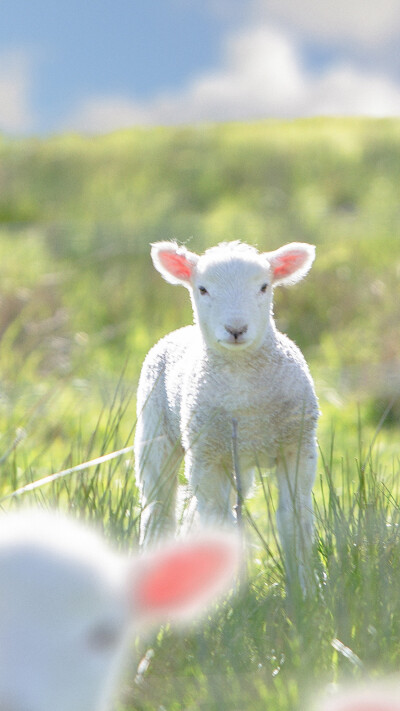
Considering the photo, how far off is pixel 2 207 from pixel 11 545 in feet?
70.1

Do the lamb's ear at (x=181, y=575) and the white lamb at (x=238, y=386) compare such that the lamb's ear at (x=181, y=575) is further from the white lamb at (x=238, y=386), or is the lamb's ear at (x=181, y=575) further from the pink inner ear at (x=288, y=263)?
the pink inner ear at (x=288, y=263)

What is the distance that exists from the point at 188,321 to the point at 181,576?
10344 mm

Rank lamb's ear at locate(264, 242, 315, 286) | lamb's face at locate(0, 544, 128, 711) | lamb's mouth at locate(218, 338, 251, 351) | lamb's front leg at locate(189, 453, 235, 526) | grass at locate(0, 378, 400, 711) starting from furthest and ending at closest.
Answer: lamb's ear at locate(264, 242, 315, 286) → lamb's front leg at locate(189, 453, 235, 526) → lamb's mouth at locate(218, 338, 251, 351) → grass at locate(0, 378, 400, 711) → lamb's face at locate(0, 544, 128, 711)

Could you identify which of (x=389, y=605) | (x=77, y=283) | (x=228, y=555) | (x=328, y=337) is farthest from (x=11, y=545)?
(x=77, y=283)

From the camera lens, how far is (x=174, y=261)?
11.1ft

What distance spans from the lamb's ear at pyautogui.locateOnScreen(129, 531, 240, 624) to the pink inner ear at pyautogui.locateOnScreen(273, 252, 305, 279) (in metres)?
2.14

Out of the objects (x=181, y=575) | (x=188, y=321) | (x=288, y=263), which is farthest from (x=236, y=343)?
(x=188, y=321)

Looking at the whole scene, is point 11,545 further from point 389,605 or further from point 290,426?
point 290,426

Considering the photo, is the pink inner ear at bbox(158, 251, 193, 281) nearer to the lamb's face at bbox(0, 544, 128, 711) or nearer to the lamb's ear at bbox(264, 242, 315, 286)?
the lamb's ear at bbox(264, 242, 315, 286)

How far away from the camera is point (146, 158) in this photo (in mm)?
23188

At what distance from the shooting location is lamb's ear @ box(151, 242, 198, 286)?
333 centimetres

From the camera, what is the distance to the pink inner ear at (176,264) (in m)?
3.35

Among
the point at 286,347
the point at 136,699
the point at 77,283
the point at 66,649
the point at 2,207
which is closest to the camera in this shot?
the point at 66,649

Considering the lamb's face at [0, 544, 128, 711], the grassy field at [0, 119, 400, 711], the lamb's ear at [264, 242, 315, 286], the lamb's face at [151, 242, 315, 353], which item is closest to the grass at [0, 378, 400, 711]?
the grassy field at [0, 119, 400, 711]
